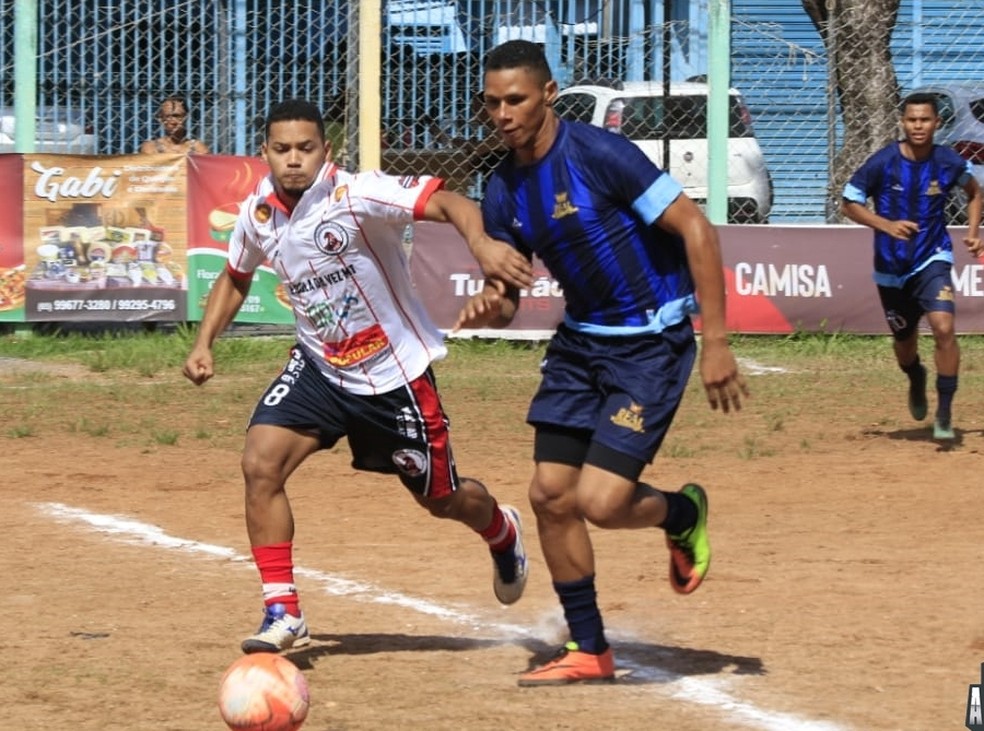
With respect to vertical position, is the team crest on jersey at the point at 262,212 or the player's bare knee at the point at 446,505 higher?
the team crest on jersey at the point at 262,212

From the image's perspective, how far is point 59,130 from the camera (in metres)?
14.9

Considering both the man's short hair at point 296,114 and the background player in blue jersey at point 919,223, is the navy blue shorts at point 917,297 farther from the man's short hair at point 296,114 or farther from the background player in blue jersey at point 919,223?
the man's short hair at point 296,114

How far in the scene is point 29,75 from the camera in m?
14.5

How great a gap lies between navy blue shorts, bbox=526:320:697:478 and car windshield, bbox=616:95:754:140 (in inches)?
388

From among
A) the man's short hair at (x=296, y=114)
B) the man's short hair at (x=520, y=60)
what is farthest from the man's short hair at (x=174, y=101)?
the man's short hair at (x=520, y=60)

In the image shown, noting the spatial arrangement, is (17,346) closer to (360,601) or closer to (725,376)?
(360,601)

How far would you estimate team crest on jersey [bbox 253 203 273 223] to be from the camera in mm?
6074

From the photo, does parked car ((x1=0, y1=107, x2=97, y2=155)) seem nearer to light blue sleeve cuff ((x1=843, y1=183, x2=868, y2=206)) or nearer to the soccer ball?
light blue sleeve cuff ((x1=843, y1=183, x2=868, y2=206))

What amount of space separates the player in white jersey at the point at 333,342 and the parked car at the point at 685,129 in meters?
9.41

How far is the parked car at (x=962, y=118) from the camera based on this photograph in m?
16.6

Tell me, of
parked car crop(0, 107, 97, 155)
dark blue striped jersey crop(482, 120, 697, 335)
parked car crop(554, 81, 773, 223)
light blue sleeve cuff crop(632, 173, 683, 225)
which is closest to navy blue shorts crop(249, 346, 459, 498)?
dark blue striped jersey crop(482, 120, 697, 335)

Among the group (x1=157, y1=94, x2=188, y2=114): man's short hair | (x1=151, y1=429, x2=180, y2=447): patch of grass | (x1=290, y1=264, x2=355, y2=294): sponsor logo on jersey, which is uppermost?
(x1=157, y1=94, x2=188, y2=114): man's short hair

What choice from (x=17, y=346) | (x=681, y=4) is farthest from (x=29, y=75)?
(x=681, y=4)

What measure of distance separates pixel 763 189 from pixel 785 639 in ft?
32.3
